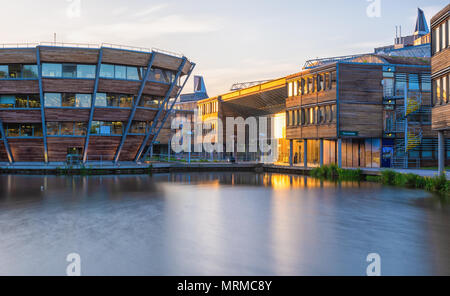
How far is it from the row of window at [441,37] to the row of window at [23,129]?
35921 millimetres

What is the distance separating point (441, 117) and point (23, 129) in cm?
3746

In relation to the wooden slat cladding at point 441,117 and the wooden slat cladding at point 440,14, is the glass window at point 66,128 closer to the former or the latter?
the wooden slat cladding at point 441,117

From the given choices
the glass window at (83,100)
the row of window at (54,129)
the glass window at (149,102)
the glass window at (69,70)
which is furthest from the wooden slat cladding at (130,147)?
the glass window at (69,70)

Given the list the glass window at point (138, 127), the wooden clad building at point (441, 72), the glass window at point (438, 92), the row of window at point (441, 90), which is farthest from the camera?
the glass window at point (138, 127)

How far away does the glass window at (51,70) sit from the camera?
125 ft

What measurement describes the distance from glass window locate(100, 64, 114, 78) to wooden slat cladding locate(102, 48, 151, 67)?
2.26 feet

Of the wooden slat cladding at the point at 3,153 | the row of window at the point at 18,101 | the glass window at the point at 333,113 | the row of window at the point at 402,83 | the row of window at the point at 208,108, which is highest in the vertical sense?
the row of window at the point at 208,108

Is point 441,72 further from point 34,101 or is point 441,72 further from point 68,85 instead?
point 34,101

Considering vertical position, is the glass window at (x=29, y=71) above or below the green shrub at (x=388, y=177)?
above

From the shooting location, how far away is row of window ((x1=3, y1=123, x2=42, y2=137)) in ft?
132

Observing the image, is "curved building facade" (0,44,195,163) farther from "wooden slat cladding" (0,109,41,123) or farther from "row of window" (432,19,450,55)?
"row of window" (432,19,450,55)

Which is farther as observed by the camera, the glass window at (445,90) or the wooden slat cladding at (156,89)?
the wooden slat cladding at (156,89)

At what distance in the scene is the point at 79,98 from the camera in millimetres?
39844

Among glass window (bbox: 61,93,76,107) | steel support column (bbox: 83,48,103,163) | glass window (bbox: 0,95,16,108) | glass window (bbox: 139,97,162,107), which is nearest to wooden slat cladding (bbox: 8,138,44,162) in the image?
glass window (bbox: 0,95,16,108)
